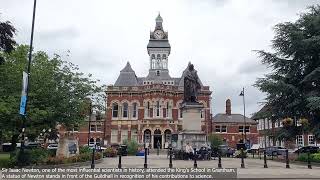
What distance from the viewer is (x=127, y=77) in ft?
265

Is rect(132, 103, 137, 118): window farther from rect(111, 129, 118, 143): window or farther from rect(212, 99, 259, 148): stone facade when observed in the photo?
rect(212, 99, 259, 148): stone facade

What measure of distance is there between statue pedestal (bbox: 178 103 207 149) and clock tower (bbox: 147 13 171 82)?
53393mm

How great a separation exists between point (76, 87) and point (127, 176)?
54.3 feet

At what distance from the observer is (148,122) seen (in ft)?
242

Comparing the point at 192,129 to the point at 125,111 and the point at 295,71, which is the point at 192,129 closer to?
the point at 295,71

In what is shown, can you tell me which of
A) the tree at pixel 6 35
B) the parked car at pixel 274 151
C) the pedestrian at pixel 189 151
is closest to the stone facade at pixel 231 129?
the parked car at pixel 274 151

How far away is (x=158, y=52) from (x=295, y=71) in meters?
51.3

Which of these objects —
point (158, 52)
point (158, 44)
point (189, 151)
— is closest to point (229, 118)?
point (158, 52)

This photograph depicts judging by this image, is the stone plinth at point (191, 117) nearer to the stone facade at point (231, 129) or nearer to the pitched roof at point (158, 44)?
the stone facade at point (231, 129)

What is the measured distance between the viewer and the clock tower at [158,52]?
8421cm

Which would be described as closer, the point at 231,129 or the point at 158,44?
the point at 231,129

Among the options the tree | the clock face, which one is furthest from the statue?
the clock face

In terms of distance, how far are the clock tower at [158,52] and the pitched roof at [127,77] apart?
3907 millimetres

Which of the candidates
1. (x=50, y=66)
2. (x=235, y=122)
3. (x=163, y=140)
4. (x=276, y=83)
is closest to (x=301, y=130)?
(x=276, y=83)
